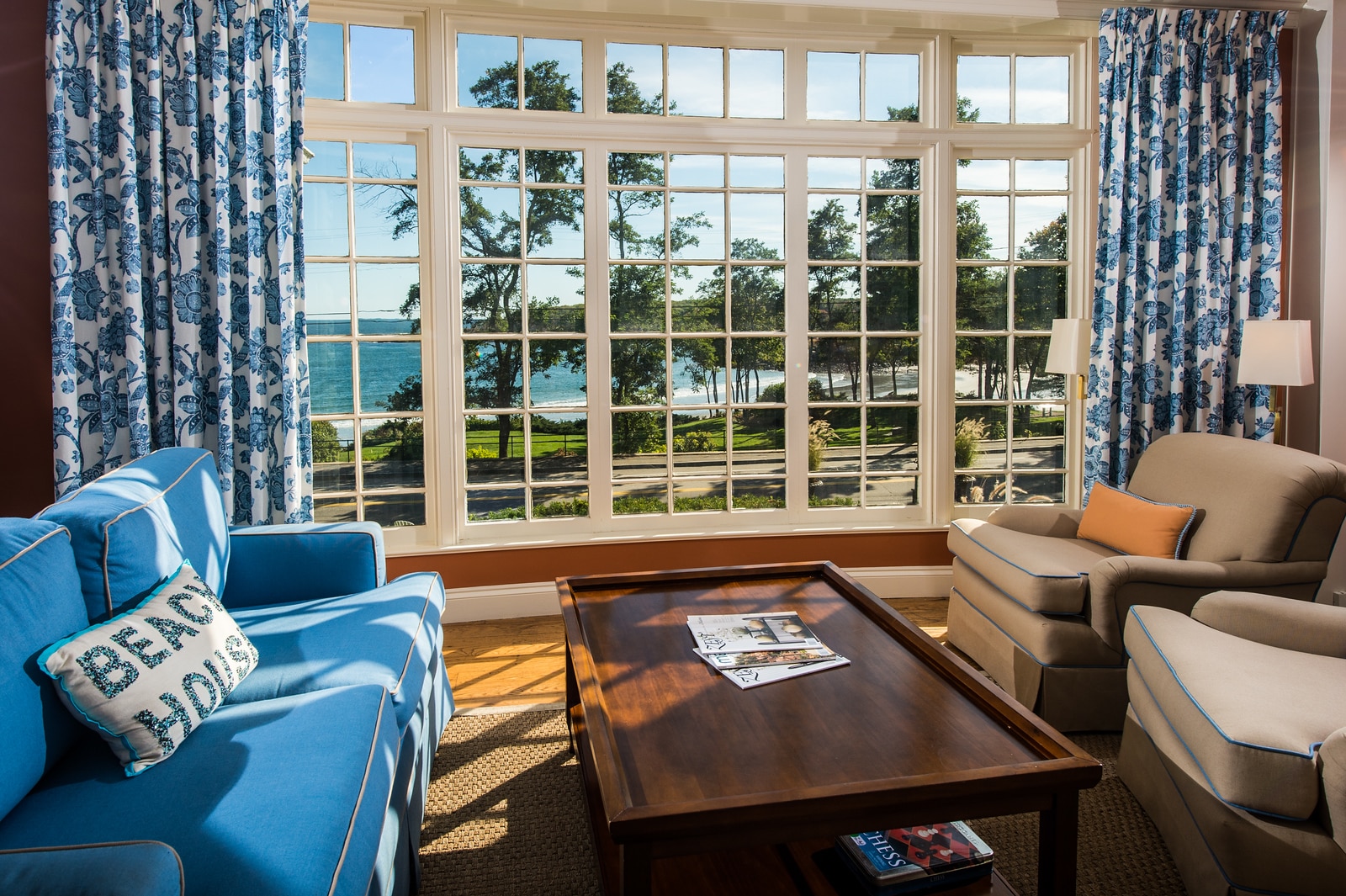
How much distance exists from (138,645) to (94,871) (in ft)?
2.15

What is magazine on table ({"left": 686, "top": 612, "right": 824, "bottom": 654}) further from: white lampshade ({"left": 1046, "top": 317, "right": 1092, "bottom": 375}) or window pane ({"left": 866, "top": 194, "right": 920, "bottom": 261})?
window pane ({"left": 866, "top": 194, "right": 920, "bottom": 261})

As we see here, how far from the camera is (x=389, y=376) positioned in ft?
12.5

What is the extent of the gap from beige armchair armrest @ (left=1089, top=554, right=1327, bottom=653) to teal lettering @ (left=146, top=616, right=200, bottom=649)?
2557 millimetres

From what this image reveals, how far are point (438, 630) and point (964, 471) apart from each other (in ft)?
9.30

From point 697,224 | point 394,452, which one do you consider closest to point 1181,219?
point 697,224

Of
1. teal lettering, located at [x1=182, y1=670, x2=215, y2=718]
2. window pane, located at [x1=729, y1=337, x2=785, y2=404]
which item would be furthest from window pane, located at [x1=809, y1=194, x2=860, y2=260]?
teal lettering, located at [x1=182, y1=670, x2=215, y2=718]

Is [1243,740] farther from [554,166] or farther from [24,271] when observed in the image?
[24,271]

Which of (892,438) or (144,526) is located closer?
(144,526)

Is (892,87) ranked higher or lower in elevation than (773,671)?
higher

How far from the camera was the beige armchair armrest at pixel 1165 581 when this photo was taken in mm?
2564

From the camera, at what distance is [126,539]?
1.83m

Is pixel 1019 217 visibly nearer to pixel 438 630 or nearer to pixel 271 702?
pixel 438 630

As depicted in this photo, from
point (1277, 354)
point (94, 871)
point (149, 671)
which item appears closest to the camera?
point (94, 871)

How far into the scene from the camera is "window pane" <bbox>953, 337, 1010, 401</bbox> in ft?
13.6
